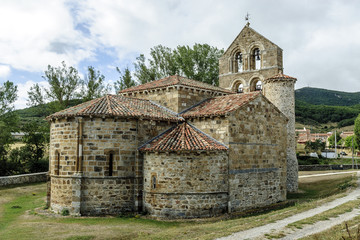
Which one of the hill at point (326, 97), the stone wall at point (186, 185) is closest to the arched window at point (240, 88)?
the stone wall at point (186, 185)

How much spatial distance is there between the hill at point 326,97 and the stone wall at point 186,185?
474 ft

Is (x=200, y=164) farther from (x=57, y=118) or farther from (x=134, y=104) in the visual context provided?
(x=57, y=118)

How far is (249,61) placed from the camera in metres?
22.8

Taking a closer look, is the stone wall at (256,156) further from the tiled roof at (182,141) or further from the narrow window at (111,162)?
the narrow window at (111,162)

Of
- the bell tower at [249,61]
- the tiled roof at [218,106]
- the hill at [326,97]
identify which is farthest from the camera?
the hill at [326,97]

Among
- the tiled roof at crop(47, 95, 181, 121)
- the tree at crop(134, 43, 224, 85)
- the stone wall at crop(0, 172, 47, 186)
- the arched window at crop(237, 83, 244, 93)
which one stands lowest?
the stone wall at crop(0, 172, 47, 186)

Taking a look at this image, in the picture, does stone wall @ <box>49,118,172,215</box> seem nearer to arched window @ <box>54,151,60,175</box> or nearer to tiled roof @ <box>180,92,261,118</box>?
arched window @ <box>54,151,60,175</box>

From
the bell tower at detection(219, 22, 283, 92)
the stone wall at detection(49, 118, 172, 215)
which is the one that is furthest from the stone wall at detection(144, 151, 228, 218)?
the bell tower at detection(219, 22, 283, 92)

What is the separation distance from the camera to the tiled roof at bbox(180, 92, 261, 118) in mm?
14812

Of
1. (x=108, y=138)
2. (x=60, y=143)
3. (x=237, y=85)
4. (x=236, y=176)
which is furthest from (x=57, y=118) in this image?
(x=237, y=85)

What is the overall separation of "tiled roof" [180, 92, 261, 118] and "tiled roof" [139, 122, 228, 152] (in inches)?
38.4

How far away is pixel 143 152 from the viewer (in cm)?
1424

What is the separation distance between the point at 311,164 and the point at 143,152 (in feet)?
98.4

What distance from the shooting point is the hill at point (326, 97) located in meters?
150
